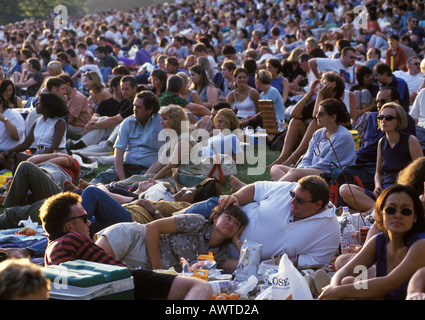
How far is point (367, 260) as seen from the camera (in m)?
4.58

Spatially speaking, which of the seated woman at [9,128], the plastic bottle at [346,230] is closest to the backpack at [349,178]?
the plastic bottle at [346,230]

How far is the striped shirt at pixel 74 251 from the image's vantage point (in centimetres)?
459

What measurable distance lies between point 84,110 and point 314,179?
21.7ft

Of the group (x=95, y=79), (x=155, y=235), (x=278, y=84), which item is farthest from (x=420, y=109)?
(x=95, y=79)

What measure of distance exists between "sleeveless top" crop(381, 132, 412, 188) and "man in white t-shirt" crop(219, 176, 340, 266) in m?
1.33

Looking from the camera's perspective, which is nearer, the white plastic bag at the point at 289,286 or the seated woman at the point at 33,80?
the white plastic bag at the point at 289,286

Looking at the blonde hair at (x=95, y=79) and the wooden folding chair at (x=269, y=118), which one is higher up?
the blonde hair at (x=95, y=79)

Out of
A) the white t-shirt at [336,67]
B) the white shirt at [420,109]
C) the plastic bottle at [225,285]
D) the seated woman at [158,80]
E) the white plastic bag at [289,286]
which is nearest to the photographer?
the white plastic bag at [289,286]

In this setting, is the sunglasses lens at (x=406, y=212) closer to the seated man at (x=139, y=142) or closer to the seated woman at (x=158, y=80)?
the seated man at (x=139, y=142)

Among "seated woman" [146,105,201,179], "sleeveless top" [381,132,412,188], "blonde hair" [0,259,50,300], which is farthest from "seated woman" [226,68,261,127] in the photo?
"blonde hair" [0,259,50,300]

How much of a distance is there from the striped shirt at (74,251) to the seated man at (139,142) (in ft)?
13.6
